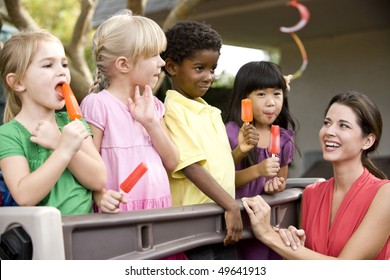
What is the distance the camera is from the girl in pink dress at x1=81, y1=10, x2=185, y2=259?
1.83 m

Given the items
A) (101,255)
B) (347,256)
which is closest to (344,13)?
(347,256)

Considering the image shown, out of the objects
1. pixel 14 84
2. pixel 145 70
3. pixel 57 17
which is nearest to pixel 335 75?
pixel 145 70

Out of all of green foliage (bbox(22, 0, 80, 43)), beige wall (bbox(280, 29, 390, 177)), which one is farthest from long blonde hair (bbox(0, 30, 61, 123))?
green foliage (bbox(22, 0, 80, 43))

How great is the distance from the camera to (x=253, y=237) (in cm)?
196

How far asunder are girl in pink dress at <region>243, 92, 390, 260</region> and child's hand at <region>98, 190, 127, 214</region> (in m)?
0.44

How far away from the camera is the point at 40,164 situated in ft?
5.40

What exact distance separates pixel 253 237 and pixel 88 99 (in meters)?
0.64

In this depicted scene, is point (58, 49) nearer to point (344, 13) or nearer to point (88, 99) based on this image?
point (88, 99)

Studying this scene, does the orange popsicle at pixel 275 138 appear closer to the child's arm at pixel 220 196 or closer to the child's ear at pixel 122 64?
the child's arm at pixel 220 196

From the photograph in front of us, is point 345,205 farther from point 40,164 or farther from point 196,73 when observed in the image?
point 40,164

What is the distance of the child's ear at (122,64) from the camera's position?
1.91m

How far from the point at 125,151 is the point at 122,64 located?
26cm

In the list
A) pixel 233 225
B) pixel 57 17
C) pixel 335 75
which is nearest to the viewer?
pixel 233 225

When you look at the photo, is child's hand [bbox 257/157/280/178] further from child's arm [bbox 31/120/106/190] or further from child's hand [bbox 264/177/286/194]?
child's arm [bbox 31/120/106/190]
